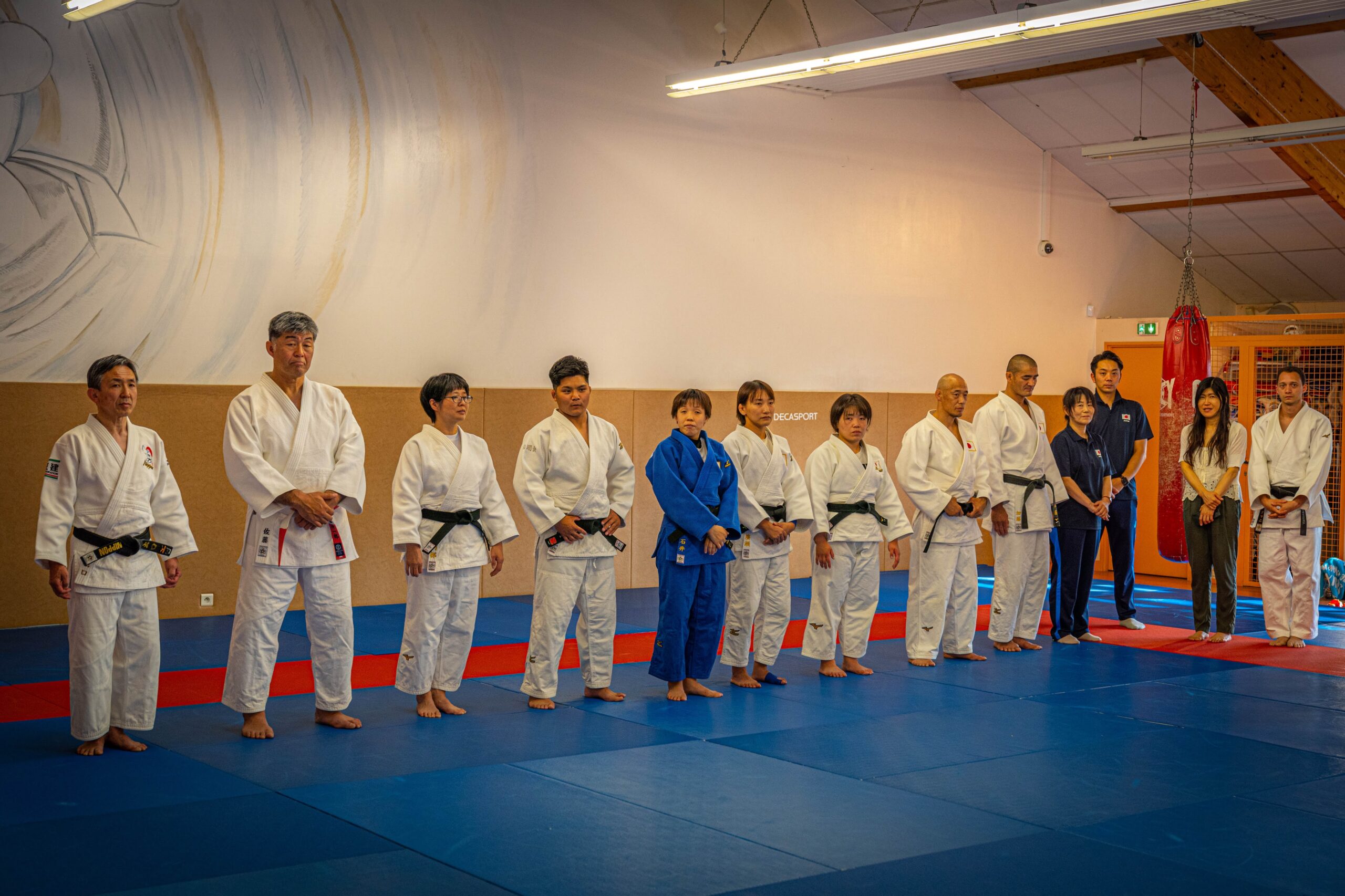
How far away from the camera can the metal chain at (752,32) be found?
8.98 metres

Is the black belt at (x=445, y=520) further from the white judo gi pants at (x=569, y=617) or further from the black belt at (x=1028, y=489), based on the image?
the black belt at (x=1028, y=489)

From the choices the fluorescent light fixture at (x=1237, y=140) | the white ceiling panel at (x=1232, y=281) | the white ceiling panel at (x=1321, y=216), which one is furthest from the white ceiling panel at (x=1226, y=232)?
the fluorescent light fixture at (x=1237, y=140)

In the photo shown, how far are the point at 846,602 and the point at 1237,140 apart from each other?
4.78 metres

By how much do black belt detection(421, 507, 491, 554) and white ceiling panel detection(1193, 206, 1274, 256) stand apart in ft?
27.7

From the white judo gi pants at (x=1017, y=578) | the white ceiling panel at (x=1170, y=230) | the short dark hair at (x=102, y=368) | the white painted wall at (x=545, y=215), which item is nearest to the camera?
the short dark hair at (x=102, y=368)

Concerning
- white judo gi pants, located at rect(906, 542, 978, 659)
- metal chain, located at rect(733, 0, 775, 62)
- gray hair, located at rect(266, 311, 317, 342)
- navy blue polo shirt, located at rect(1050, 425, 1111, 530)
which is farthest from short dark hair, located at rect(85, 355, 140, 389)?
metal chain, located at rect(733, 0, 775, 62)

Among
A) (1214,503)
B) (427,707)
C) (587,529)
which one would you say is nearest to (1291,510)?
(1214,503)

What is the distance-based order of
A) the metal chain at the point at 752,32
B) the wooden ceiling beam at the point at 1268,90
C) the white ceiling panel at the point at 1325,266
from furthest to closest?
the white ceiling panel at the point at 1325,266 < the metal chain at the point at 752,32 < the wooden ceiling beam at the point at 1268,90

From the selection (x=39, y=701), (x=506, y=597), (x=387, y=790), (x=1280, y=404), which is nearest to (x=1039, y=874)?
(x=387, y=790)

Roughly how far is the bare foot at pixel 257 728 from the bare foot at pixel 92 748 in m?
0.46

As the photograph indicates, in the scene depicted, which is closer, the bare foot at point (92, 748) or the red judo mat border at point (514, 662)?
the bare foot at point (92, 748)

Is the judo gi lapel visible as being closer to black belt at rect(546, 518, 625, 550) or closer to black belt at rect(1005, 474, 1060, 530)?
black belt at rect(546, 518, 625, 550)

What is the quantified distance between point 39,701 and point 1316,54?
341 inches

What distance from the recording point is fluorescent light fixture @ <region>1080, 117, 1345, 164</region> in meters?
7.78
